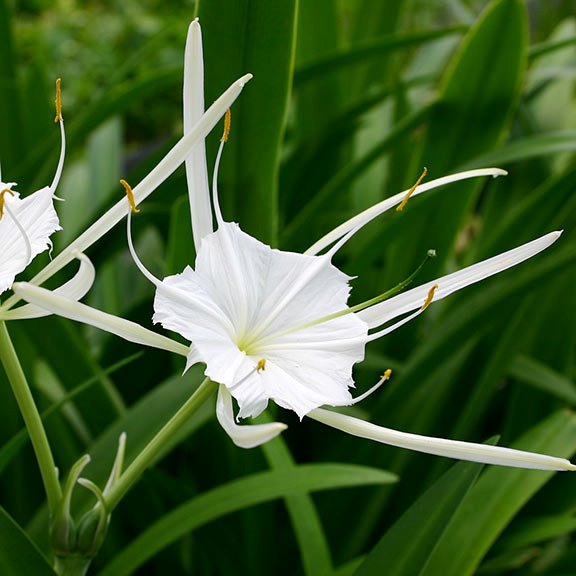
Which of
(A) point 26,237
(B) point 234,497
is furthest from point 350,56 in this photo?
(A) point 26,237

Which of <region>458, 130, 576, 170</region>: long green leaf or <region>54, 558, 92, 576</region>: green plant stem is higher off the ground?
<region>458, 130, 576, 170</region>: long green leaf

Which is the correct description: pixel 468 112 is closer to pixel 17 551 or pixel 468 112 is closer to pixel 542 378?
pixel 542 378

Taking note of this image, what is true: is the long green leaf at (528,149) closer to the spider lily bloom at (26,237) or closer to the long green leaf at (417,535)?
the long green leaf at (417,535)

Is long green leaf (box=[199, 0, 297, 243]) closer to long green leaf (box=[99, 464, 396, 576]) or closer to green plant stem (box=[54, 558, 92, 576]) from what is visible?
long green leaf (box=[99, 464, 396, 576])

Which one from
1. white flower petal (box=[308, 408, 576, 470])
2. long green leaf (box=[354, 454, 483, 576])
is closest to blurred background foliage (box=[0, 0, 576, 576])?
long green leaf (box=[354, 454, 483, 576])

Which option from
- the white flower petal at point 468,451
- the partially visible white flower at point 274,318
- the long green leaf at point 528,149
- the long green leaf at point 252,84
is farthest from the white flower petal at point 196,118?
the long green leaf at point 528,149

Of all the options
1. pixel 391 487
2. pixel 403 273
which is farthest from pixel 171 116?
pixel 391 487
